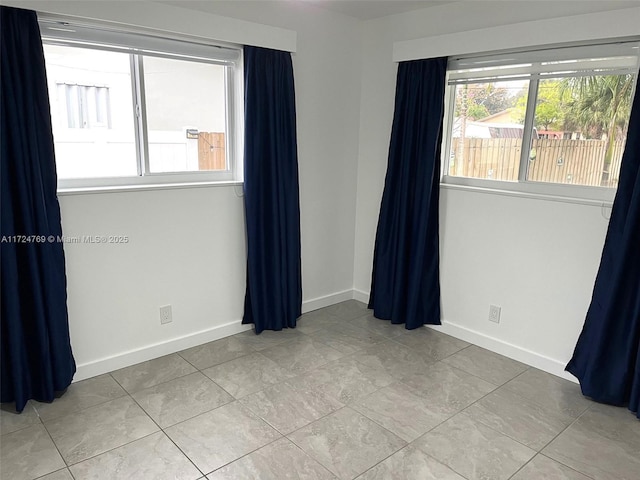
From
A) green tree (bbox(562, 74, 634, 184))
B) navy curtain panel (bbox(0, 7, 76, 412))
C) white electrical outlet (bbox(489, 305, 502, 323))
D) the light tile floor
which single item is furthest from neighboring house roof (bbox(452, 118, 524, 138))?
navy curtain panel (bbox(0, 7, 76, 412))

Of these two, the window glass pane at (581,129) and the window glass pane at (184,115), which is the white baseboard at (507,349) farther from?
the window glass pane at (184,115)

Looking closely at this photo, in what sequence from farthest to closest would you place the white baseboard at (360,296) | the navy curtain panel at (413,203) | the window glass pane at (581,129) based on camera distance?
the white baseboard at (360,296), the navy curtain panel at (413,203), the window glass pane at (581,129)

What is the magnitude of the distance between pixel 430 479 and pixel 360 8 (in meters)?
3.08

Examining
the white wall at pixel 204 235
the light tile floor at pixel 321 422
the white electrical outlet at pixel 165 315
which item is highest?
the white wall at pixel 204 235

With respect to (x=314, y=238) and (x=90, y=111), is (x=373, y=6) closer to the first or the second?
(x=314, y=238)

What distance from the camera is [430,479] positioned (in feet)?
6.54

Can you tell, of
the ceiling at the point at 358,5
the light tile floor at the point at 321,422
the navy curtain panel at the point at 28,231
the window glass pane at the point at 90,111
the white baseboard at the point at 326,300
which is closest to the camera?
the light tile floor at the point at 321,422

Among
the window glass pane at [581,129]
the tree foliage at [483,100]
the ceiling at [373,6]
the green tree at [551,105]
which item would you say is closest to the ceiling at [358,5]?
the ceiling at [373,6]

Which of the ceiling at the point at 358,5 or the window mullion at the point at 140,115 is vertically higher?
the ceiling at the point at 358,5

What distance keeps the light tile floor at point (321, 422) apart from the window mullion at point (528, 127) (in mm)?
1279

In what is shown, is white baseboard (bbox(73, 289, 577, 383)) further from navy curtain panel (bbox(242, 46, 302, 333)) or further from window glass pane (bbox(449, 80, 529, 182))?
window glass pane (bbox(449, 80, 529, 182))

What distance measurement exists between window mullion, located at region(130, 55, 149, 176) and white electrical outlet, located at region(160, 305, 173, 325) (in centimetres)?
88

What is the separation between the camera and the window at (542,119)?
8.69 feet

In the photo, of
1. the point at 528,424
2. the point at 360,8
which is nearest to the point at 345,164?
the point at 360,8
